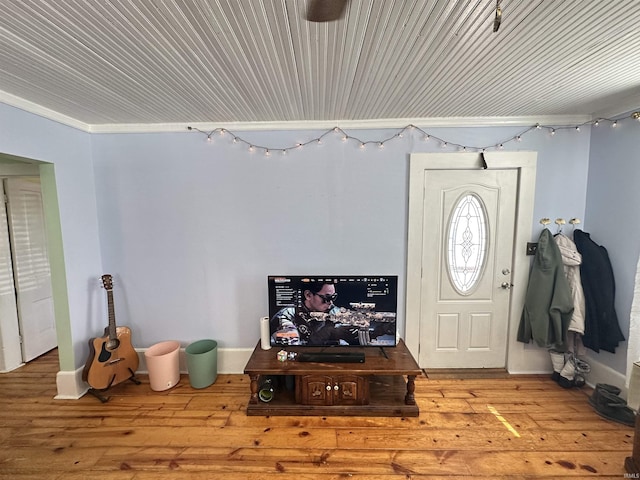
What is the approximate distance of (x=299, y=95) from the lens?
6.24 ft

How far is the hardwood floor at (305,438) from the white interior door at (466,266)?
1.24 feet

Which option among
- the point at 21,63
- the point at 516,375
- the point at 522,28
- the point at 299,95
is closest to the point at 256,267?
the point at 299,95

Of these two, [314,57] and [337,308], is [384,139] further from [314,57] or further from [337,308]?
[337,308]

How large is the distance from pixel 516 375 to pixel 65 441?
373 cm

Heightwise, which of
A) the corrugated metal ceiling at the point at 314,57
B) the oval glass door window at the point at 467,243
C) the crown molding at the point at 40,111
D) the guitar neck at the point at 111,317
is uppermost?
the corrugated metal ceiling at the point at 314,57

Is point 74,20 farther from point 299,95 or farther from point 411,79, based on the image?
point 411,79

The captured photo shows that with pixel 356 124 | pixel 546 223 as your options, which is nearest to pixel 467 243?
pixel 546 223

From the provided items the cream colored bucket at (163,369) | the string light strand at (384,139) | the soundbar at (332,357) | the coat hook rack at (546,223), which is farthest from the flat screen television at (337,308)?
the coat hook rack at (546,223)

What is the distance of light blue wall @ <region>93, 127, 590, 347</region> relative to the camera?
2.42 meters

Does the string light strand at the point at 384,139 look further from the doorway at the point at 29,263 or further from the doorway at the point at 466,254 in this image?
the doorway at the point at 29,263

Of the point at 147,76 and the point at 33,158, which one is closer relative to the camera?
the point at 147,76

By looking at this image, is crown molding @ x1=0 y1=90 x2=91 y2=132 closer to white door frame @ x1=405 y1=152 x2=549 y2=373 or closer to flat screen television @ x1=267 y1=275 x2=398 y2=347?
flat screen television @ x1=267 y1=275 x2=398 y2=347

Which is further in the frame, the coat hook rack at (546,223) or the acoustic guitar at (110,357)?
the coat hook rack at (546,223)

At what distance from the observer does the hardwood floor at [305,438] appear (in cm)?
160
